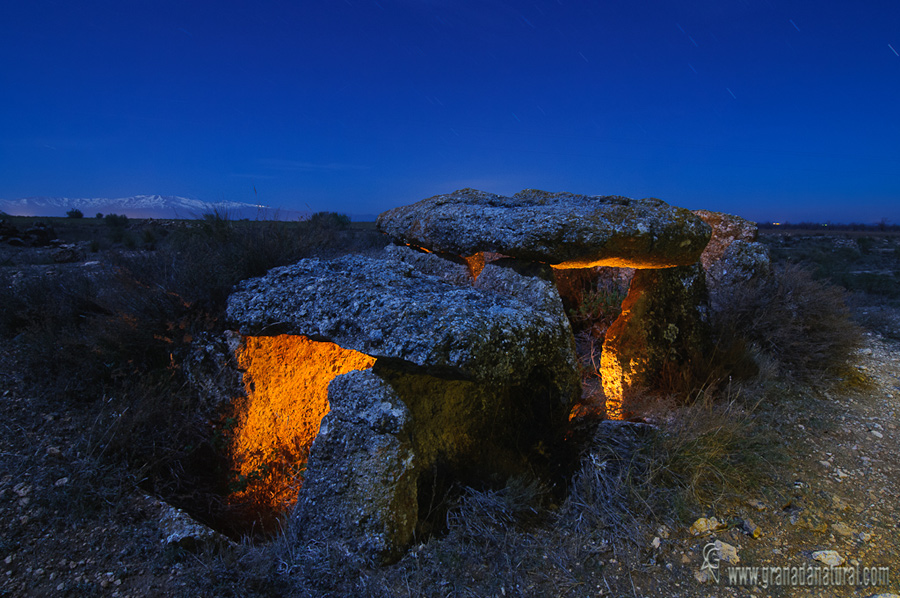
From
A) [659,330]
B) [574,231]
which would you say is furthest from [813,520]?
[574,231]

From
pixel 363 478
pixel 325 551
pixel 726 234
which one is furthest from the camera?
pixel 726 234

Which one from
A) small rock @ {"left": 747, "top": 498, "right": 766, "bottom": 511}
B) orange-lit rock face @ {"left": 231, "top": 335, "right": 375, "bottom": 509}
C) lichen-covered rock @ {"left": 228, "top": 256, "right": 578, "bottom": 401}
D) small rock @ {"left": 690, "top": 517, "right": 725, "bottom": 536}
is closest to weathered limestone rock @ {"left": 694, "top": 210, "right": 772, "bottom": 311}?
small rock @ {"left": 747, "top": 498, "right": 766, "bottom": 511}

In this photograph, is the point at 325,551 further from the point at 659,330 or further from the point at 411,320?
the point at 659,330

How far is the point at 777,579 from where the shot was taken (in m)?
2.35

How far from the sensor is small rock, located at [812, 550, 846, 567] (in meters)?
2.42

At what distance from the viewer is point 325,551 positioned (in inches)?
94.6

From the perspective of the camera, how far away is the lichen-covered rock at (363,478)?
2.44 metres

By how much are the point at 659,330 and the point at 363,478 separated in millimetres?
3155

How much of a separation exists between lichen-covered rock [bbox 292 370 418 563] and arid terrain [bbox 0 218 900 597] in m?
0.13

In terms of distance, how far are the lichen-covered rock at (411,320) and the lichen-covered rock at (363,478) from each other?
359mm

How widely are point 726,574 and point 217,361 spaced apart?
12.3ft

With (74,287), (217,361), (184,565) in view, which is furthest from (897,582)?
(74,287)

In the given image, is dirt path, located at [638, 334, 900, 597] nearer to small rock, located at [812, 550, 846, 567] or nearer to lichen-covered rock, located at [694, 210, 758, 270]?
small rock, located at [812, 550, 846, 567]

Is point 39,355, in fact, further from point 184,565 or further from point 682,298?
point 682,298
